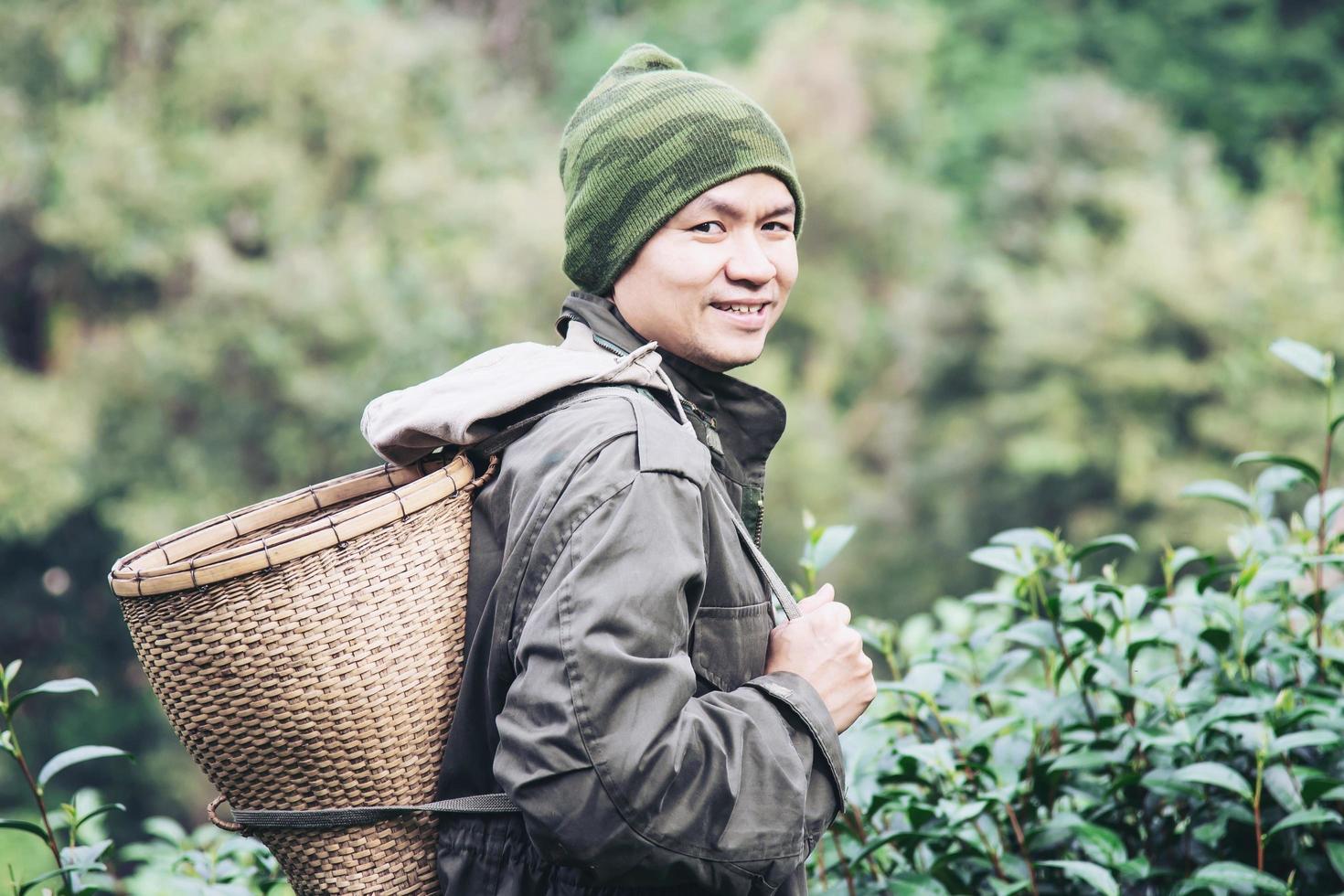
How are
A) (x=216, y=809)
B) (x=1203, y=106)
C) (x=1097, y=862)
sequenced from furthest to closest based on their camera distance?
(x=1203, y=106)
(x=1097, y=862)
(x=216, y=809)

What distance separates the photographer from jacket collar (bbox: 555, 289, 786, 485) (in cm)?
174

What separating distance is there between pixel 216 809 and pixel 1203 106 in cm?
2671

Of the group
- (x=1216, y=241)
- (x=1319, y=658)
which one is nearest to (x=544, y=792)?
(x=1319, y=658)

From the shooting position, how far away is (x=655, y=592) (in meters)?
1.33

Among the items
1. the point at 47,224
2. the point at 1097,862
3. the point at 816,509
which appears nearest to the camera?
the point at 1097,862

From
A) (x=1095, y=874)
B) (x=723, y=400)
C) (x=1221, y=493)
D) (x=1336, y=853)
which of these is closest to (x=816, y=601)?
(x=723, y=400)

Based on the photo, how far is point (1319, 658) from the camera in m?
2.10

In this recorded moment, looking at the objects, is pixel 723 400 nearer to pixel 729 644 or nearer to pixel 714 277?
pixel 714 277

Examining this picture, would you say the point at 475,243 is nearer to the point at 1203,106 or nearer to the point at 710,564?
the point at 1203,106

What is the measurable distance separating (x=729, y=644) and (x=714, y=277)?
463mm

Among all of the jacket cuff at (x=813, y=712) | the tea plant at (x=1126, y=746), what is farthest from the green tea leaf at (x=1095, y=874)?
the jacket cuff at (x=813, y=712)

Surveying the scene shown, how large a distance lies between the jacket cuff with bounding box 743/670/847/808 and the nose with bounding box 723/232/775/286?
1.65 feet

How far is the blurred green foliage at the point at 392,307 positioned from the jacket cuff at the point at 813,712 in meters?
12.4

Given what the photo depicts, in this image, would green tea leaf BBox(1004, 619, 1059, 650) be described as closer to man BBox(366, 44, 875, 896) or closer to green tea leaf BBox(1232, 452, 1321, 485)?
green tea leaf BBox(1232, 452, 1321, 485)
